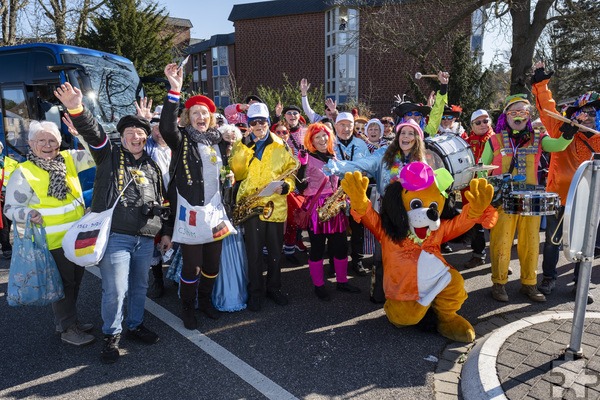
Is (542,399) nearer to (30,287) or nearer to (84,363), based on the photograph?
(84,363)

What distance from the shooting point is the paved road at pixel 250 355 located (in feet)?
10.4

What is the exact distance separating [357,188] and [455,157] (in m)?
1.19

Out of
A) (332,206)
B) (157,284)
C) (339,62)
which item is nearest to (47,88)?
(157,284)

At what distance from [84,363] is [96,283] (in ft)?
6.29

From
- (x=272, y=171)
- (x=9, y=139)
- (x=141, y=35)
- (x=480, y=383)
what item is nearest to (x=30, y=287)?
(x=272, y=171)

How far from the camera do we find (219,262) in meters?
4.29

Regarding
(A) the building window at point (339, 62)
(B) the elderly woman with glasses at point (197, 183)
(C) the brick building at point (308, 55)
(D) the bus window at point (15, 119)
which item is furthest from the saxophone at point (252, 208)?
(A) the building window at point (339, 62)

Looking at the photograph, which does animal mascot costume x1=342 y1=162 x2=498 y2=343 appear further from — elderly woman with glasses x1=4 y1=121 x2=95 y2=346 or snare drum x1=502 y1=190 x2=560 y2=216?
elderly woman with glasses x1=4 y1=121 x2=95 y2=346

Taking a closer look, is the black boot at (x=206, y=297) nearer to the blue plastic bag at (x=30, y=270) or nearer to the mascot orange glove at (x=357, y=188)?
the blue plastic bag at (x=30, y=270)

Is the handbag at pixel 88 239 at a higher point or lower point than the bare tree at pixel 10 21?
lower

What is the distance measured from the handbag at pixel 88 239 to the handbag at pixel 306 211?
7.02 feet

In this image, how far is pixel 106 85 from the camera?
381 inches

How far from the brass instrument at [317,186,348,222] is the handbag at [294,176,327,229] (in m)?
0.19

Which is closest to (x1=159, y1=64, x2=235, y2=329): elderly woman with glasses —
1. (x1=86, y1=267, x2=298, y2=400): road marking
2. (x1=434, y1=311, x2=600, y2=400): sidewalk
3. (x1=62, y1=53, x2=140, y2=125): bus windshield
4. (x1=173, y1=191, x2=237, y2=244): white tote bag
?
(x1=173, y1=191, x2=237, y2=244): white tote bag
